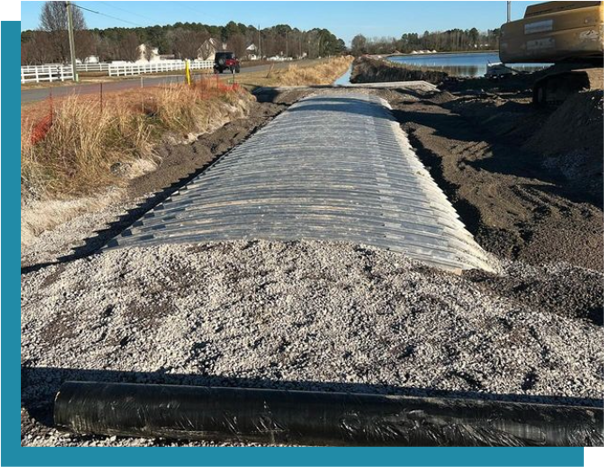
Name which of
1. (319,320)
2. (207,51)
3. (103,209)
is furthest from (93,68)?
(319,320)

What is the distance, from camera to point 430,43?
137m

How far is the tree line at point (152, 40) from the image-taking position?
147ft

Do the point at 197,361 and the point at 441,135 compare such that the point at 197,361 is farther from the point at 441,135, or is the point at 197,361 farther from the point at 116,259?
the point at 441,135

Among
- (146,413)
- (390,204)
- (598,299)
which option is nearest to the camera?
(146,413)

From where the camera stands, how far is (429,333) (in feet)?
14.9

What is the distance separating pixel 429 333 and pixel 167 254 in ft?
9.58

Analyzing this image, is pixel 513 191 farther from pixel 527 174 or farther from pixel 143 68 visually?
pixel 143 68

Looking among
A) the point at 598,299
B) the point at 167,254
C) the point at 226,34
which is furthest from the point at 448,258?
the point at 226,34

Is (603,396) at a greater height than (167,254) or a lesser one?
lesser

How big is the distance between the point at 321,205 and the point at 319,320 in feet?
9.58

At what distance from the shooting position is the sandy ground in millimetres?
4008

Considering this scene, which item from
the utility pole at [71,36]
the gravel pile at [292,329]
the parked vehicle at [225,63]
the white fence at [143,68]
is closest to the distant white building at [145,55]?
the white fence at [143,68]

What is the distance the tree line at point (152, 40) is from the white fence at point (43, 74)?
6662mm

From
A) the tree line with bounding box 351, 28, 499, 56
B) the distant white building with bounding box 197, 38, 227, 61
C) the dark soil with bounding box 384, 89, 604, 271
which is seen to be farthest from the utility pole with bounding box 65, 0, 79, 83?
the tree line with bounding box 351, 28, 499, 56
